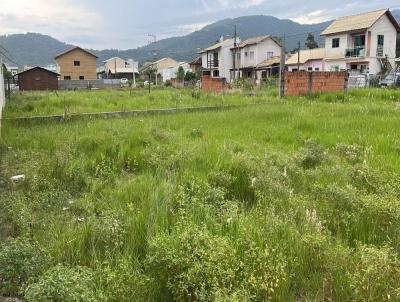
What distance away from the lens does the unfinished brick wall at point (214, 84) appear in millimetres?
24969

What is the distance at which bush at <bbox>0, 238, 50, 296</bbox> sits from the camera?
2652 mm

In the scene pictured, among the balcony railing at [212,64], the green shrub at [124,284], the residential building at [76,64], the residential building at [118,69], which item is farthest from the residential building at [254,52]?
the green shrub at [124,284]

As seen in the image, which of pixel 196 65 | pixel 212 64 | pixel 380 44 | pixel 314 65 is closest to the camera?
pixel 380 44

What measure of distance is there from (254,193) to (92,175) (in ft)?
7.93

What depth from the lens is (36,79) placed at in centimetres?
4381

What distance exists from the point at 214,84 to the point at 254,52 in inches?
1044

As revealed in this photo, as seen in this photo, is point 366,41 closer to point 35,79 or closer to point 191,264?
point 35,79

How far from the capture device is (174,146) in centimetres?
709

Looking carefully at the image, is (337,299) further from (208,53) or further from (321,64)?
(208,53)

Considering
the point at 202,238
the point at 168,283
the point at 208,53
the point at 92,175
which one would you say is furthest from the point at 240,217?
the point at 208,53

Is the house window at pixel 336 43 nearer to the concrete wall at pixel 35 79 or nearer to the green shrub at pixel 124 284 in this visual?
the concrete wall at pixel 35 79

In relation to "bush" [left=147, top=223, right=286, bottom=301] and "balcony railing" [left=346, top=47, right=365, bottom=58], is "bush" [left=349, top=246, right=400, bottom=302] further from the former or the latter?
"balcony railing" [left=346, top=47, right=365, bottom=58]

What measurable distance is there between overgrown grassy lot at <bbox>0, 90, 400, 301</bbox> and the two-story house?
3198 cm

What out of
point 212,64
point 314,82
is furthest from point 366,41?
point 212,64
